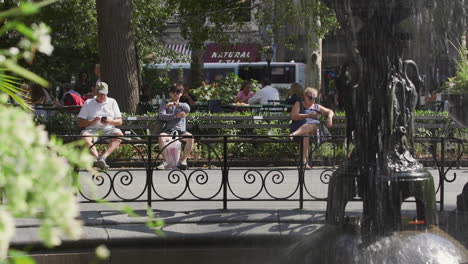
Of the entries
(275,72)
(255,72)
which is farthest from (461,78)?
(255,72)

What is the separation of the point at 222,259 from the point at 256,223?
0.88 m

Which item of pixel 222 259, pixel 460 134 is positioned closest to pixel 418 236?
pixel 222 259

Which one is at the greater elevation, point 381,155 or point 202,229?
point 381,155

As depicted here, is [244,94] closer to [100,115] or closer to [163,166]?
[100,115]

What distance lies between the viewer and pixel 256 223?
8.29m

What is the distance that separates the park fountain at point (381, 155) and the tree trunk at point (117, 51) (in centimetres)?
1245

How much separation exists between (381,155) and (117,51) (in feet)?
42.2

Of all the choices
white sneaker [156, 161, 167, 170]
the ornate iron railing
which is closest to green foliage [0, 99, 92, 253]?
the ornate iron railing

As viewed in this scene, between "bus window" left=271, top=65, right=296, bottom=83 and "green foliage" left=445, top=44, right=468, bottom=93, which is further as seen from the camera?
"bus window" left=271, top=65, right=296, bottom=83

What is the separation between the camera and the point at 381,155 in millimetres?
5734

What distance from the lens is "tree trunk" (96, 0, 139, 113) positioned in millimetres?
17906

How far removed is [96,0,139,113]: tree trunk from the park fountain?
12.4 m

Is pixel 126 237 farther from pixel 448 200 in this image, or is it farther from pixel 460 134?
pixel 460 134

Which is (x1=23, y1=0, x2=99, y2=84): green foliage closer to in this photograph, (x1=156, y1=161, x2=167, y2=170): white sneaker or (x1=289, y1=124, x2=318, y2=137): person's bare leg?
(x1=289, y1=124, x2=318, y2=137): person's bare leg
